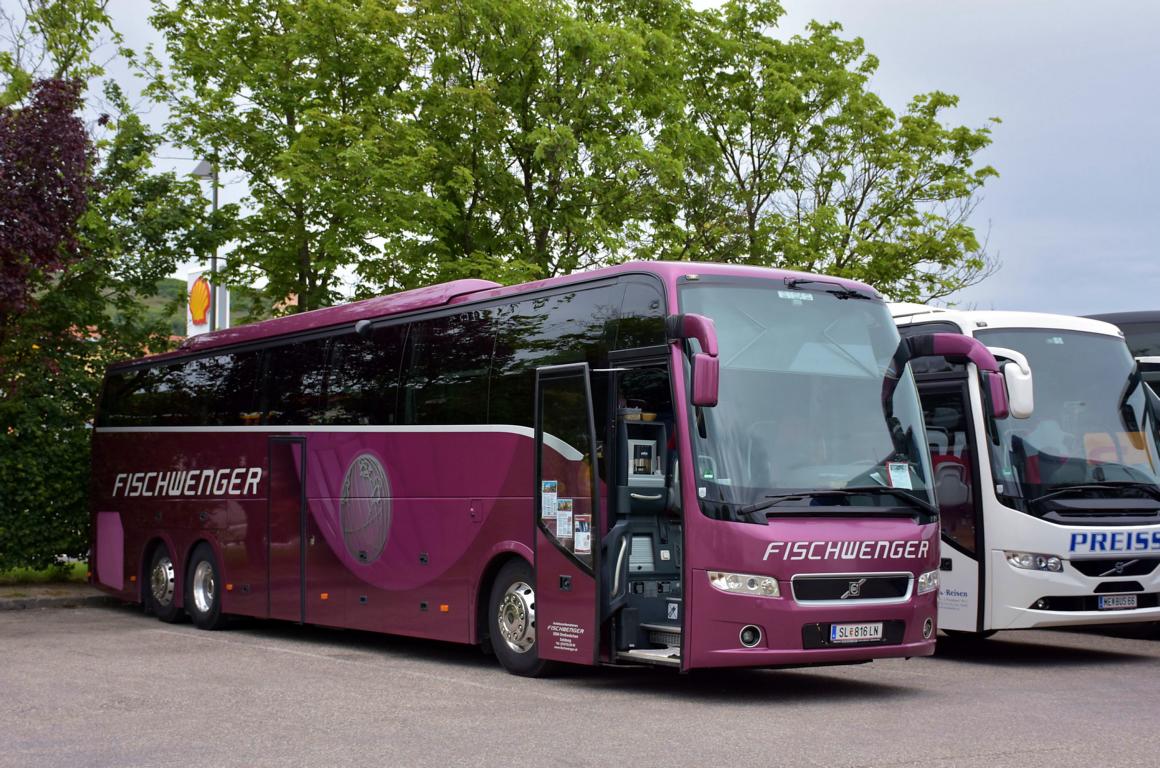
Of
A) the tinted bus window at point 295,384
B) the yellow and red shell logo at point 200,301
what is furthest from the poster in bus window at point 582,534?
the yellow and red shell logo at point 200,301

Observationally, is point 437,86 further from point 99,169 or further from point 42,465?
point 42,465

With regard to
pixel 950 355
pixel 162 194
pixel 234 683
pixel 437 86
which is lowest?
pixel 234 683

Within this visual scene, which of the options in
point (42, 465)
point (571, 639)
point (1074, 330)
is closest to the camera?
point (571, 639)

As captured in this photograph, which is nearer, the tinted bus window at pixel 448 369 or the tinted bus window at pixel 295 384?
the tinted bus window at pixel 448 369

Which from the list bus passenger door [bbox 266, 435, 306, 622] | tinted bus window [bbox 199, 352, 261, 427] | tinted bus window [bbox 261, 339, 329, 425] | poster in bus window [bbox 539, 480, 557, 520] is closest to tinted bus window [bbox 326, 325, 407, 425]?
tinted bus window [bbox 261, 339, 329, 425]

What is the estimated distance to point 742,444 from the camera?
11023 millimetres

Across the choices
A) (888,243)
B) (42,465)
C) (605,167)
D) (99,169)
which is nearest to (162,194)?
(99,169)

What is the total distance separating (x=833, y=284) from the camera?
1215 centimetres

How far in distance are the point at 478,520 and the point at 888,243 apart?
2107 centimetres

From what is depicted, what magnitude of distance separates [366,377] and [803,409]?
582 centimetres

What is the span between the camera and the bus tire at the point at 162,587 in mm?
19484

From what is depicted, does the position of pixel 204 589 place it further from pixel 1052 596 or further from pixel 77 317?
pixel 1052 596

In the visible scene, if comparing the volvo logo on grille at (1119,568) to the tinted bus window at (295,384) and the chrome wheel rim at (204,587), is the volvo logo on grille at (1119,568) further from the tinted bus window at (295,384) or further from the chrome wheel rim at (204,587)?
the chrome wheel rim at (204,587)

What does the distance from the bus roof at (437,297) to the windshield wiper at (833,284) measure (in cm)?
3
